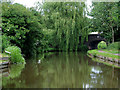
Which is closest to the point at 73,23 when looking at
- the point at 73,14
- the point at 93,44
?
the point at 73,14

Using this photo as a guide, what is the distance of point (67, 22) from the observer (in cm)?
2677

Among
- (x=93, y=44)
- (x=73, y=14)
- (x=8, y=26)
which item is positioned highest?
(x=73, y=14)

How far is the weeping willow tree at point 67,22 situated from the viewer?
88.6 feet

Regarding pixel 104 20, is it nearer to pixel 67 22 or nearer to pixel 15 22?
pixel 67 22

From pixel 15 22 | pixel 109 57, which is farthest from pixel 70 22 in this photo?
pixel 109 57

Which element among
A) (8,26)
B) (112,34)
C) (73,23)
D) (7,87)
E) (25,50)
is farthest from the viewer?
(73,23)

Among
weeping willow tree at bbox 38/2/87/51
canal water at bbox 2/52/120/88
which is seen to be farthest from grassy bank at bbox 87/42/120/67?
weeping willow tree at bbox 38/2/87/51

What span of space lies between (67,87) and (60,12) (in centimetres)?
2409

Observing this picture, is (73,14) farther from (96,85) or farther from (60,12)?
(96,85)

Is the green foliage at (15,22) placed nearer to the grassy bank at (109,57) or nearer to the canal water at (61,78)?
the canal water at (61,78)

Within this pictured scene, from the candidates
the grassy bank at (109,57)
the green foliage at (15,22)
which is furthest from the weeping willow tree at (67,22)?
the green foliage at (15,22)

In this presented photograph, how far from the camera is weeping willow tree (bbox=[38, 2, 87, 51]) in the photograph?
1064 inches

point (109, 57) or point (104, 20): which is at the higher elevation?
point (104, 20)

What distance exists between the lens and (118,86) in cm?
560
